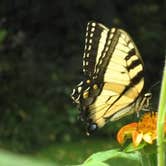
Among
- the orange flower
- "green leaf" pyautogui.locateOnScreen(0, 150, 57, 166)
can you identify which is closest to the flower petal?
the orange flower

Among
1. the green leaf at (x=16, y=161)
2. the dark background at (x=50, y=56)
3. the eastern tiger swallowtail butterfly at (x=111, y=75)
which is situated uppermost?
the green leaf at (x=16, y=161)

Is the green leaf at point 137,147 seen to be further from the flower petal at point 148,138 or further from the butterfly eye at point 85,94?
the butterfly eye at point 85,94

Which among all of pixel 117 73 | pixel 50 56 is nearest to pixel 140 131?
pixel 117 73

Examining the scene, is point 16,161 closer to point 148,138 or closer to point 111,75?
point 148,138

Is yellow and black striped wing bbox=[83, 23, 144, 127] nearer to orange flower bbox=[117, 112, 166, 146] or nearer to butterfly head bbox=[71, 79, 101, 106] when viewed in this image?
butterfly head bbox=[71, 79, 101, 106]

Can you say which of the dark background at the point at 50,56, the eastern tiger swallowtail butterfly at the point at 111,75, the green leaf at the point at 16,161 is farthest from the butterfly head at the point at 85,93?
the dark background at the point at 50,56

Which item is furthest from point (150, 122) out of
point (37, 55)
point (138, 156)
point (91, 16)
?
point (91, 16)

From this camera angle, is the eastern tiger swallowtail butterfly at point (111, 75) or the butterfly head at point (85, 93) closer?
the eastern tiger swallowtail butterfly at point (111, 75)
